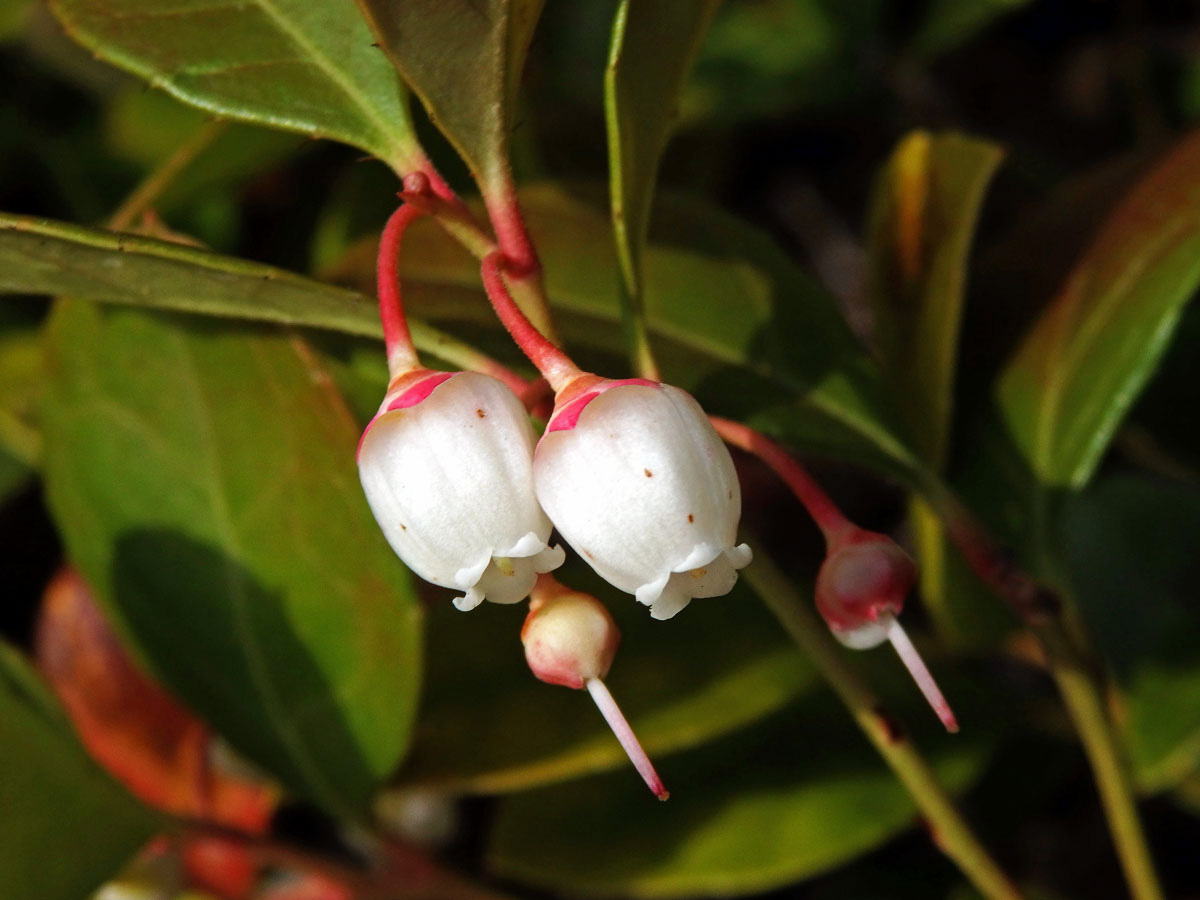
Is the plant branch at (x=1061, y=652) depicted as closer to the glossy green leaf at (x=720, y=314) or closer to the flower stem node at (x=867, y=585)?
the glossy green leaf at (x=720, y=314)

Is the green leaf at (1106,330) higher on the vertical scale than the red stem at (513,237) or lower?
lower

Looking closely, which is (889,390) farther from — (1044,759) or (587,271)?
(1044,759)

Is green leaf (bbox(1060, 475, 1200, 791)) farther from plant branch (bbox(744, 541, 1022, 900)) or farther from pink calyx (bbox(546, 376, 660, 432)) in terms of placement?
pink calyx (bbox(546, 376, 660, 432))

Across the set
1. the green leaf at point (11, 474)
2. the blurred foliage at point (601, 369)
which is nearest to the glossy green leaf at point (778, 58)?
the blurred foliage at point (601, 369)

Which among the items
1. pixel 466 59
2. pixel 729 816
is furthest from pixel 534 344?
pixel 729 816

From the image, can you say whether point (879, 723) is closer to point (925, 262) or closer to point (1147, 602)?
point (925, 262)

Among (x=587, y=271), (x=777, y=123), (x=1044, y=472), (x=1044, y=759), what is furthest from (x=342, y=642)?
(x=777, y=123)
